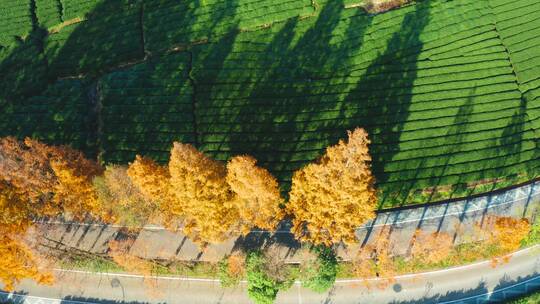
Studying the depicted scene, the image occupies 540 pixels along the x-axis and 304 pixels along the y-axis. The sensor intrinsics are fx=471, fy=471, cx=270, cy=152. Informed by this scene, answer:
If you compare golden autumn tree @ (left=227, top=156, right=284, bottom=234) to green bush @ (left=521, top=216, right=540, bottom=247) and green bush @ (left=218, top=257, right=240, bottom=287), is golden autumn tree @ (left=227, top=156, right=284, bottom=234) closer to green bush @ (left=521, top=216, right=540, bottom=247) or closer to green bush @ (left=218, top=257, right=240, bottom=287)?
green bush @ (left=218, top=257, right=240, bottom=287)

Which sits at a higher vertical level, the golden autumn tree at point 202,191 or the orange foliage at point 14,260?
the golden autumn tree at point 202,191

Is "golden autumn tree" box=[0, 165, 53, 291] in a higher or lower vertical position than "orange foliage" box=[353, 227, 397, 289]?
higher

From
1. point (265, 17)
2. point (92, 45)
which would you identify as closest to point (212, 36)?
point (265, 17)

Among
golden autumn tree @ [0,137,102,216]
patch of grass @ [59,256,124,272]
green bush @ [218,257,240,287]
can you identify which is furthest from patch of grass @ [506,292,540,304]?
golden autumn tree @ [0,137,102,216]

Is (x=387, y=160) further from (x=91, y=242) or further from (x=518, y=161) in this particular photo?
(x=91, y=242)

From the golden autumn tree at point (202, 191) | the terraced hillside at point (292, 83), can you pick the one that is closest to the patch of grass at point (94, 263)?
the terraced hillside at point (292, 83)

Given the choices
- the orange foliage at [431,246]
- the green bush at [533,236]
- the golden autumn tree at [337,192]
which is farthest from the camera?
the green bush at [533,236]

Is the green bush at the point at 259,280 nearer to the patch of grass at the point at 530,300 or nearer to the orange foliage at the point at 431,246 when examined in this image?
the orange foliage at the point at 431,246
